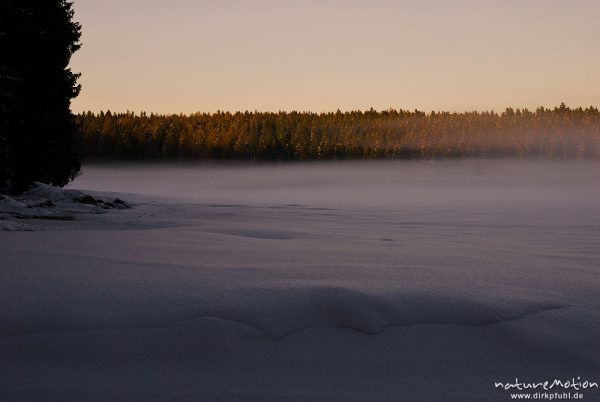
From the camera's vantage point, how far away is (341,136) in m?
123

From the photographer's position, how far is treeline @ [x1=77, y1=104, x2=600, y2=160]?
109m

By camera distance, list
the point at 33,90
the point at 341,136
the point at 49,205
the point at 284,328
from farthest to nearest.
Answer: the point at 341,136 → the point at 33,90 → the point at 49,205 → the point at 284,328

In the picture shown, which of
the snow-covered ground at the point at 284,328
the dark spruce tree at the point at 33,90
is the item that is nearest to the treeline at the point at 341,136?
the dark spruce tree at the point at 33,90

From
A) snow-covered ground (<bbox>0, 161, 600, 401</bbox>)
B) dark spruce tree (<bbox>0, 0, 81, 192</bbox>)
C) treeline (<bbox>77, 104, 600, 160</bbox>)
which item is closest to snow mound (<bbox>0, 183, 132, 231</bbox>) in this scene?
dark spruce tree (<bbox>0, 0, 81, 192</bbox>)

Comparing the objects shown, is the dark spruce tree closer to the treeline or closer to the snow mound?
the snow mound

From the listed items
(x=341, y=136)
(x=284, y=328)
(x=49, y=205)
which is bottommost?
(x=49, y=205)

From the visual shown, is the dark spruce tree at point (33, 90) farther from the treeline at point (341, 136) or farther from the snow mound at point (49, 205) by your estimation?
the treeline at point (341, 136)

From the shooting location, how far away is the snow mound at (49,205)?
39.7ft

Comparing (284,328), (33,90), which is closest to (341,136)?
(33,90)

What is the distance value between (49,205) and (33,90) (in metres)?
5.31

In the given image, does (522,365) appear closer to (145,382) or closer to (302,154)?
(145,382)

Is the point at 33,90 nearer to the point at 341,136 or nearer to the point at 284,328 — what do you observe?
the point at 284,328

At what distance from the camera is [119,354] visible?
2449 millimetres

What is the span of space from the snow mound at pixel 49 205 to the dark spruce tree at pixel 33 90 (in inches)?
43.3
